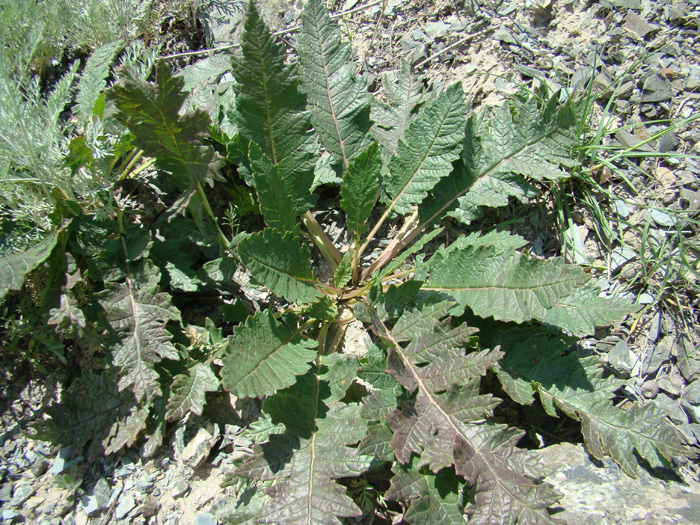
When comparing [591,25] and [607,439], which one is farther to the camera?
[591,25]

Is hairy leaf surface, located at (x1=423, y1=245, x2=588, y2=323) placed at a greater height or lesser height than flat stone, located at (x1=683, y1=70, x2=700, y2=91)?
lesser

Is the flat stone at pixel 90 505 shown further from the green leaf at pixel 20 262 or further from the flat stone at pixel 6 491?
the green leaf at pixel 20 262

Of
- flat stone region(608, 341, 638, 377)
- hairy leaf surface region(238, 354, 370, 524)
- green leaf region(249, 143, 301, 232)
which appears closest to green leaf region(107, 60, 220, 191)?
green leaf region(249, 143, 301, 232)

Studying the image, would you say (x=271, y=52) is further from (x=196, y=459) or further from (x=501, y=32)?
(x=196, y=459)

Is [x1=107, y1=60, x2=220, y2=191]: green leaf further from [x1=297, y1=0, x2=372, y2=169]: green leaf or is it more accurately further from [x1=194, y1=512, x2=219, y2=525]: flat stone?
[x1=194, y1=512, x2=219, y2=525]: flat stone

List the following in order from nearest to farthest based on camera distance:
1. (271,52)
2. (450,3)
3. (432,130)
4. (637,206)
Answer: (271,52) → (432,130) → (637,206) → (450,3)

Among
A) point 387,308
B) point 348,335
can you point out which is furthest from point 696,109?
point 348,335
